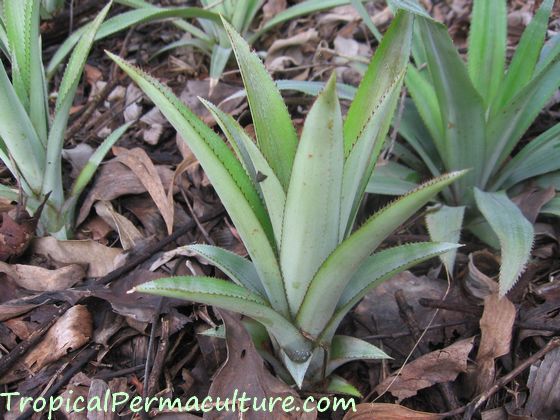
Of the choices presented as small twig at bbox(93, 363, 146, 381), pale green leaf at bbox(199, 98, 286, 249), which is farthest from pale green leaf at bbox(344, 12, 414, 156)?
small twig at bbox(93, 363, 146, 381)

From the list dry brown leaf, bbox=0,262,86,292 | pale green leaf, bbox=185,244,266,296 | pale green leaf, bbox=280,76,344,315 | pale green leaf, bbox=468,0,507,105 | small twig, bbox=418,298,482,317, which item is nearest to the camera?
pale green leaf, bbox=280,76,344,315

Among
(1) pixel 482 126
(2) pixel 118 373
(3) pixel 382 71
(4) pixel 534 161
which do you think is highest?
(3) pixel 382 71

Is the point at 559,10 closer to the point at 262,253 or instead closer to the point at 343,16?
the point at 343,16

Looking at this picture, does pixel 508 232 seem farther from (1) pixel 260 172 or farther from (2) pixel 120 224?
(2) pixel 120 224

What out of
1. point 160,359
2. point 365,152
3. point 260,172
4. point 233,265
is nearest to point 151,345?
point 160,359

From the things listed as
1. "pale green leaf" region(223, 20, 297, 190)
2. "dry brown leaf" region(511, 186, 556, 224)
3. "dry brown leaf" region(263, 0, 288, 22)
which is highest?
"pale green leaf" region(223, 20, 297, 190)

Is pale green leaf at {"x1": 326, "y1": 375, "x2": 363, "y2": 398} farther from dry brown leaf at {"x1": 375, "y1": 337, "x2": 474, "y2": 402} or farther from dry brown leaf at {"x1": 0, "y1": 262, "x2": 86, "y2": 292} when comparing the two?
dry brown leaf at {"x1": 0, "y1": 262, "x2": 86, "y2": 292}
